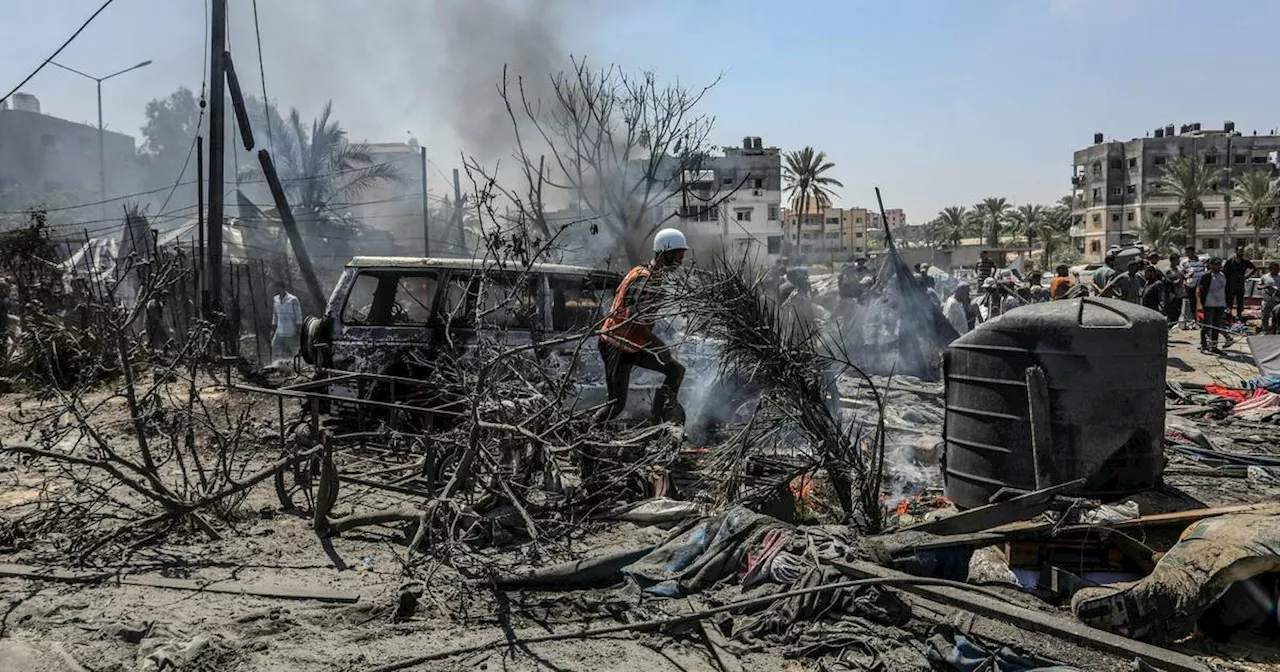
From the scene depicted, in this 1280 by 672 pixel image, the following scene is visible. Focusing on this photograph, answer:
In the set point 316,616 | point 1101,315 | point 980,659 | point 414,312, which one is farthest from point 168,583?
point 1101,315

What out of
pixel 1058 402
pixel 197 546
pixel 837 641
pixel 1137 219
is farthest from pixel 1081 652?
pixel 1137 219

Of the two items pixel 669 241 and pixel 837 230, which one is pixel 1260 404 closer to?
pixel 669 241

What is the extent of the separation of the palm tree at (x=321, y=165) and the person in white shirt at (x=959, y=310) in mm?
26201

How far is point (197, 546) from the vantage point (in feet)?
15.8

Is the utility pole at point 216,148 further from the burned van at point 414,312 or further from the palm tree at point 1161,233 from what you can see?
the palm tree at point 1161,233

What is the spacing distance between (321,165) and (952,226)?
59.9m

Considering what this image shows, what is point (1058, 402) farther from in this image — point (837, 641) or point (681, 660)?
point (681, 660)

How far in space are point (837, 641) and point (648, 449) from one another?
6.32 ft

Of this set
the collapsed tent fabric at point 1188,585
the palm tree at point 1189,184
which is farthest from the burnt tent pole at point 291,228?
the palm tree at point 1189,184

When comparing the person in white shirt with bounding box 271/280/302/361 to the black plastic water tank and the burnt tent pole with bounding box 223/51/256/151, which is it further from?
the black plastic water tank

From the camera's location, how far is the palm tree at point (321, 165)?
3594cm

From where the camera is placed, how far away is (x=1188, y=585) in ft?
11.7

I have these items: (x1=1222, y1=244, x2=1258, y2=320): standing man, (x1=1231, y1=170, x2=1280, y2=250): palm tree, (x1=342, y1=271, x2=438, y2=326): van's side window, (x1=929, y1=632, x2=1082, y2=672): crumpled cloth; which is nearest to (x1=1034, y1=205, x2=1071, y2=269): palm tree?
(x1=1231, y1=170, x2=1280, y2=250): palm tree

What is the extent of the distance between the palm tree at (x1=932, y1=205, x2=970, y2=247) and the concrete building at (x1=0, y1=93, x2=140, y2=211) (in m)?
66.7
